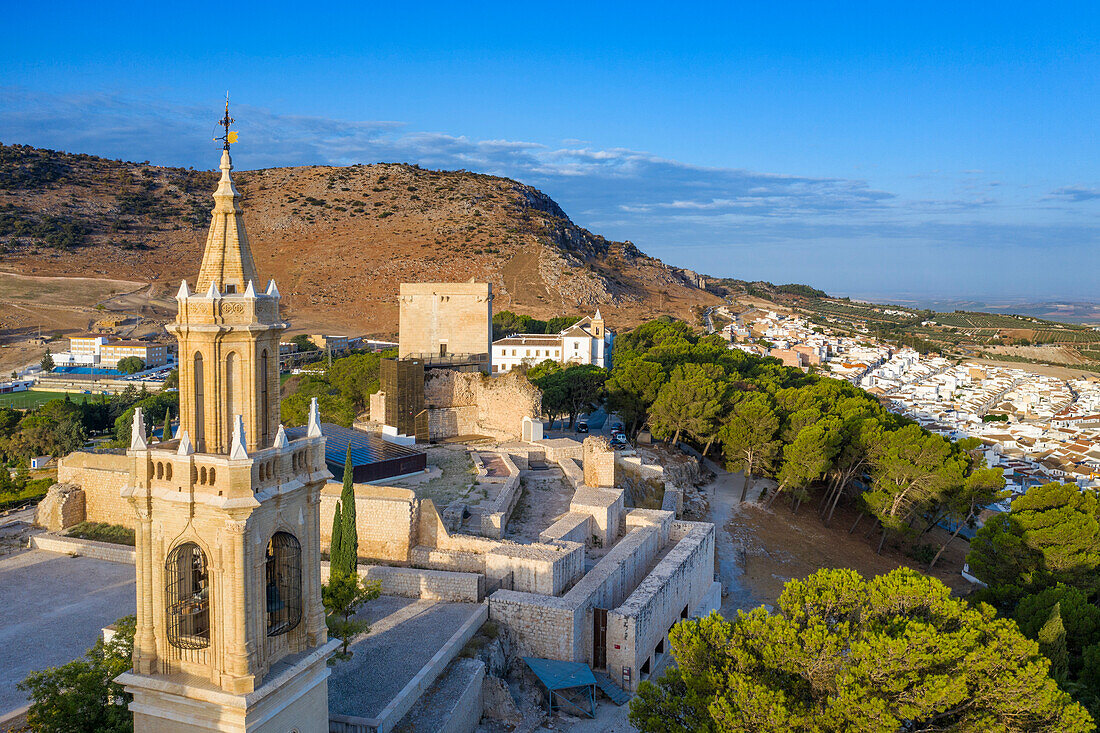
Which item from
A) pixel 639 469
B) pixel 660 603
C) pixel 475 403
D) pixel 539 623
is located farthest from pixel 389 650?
pixel 475 403

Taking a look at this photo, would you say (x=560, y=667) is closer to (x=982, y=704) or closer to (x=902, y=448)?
(x=982, y=704)

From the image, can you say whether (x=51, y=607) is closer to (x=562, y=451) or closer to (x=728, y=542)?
(x=562, y=451)

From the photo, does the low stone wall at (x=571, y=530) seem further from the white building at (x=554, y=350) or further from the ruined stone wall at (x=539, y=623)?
the white building at (x=554, y=350)

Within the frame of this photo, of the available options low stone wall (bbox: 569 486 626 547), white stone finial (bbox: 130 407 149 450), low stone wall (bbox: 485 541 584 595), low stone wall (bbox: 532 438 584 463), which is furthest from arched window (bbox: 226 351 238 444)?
low stone wall (bbox: 532 438 584 463)

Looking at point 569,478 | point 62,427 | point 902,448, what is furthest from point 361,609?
point 62,427

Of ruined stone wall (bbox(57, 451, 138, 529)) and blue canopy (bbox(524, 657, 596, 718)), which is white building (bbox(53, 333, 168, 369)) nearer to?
ruined stone wall (bbox(57, 451, 138, 529))
